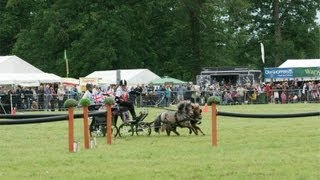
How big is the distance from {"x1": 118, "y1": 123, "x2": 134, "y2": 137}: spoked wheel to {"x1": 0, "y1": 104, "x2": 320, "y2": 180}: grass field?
26.0 inches

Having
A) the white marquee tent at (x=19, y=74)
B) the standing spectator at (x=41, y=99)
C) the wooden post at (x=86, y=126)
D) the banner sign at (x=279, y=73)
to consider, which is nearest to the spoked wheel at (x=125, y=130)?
the wooden post at (x=86, y=126)

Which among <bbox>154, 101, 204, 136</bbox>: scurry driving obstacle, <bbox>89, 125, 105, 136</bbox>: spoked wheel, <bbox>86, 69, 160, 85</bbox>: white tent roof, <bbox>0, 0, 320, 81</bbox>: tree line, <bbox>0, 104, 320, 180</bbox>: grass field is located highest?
<bbox>0, 0, 320, 81</bbox>: tree line

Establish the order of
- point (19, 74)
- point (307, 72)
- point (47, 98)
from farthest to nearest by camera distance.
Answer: point (307, 72) → point (19, 74) → point (47, 98)

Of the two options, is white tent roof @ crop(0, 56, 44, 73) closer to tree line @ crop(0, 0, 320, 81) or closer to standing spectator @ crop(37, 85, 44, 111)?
standing spectator @ crop(37, 85, 44, 111)

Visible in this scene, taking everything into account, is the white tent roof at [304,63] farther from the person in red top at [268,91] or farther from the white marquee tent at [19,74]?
the white marquee tent at [19,74]

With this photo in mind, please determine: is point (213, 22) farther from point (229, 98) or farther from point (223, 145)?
point (223, 145)

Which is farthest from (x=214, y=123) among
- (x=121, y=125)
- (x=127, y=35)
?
(x=127, y=35)

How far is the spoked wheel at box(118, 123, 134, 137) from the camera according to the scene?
18.8 meters

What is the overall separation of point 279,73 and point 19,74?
16851 mm

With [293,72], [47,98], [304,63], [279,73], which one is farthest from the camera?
[304,63]

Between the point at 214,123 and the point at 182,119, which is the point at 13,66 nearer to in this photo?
the point at 182,119

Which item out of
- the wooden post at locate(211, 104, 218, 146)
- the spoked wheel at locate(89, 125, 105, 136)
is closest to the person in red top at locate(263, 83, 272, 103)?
the spoked wheel at locate(89, 125, 105, 136)

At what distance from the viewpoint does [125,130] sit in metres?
20.2

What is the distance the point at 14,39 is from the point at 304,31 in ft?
94.5
